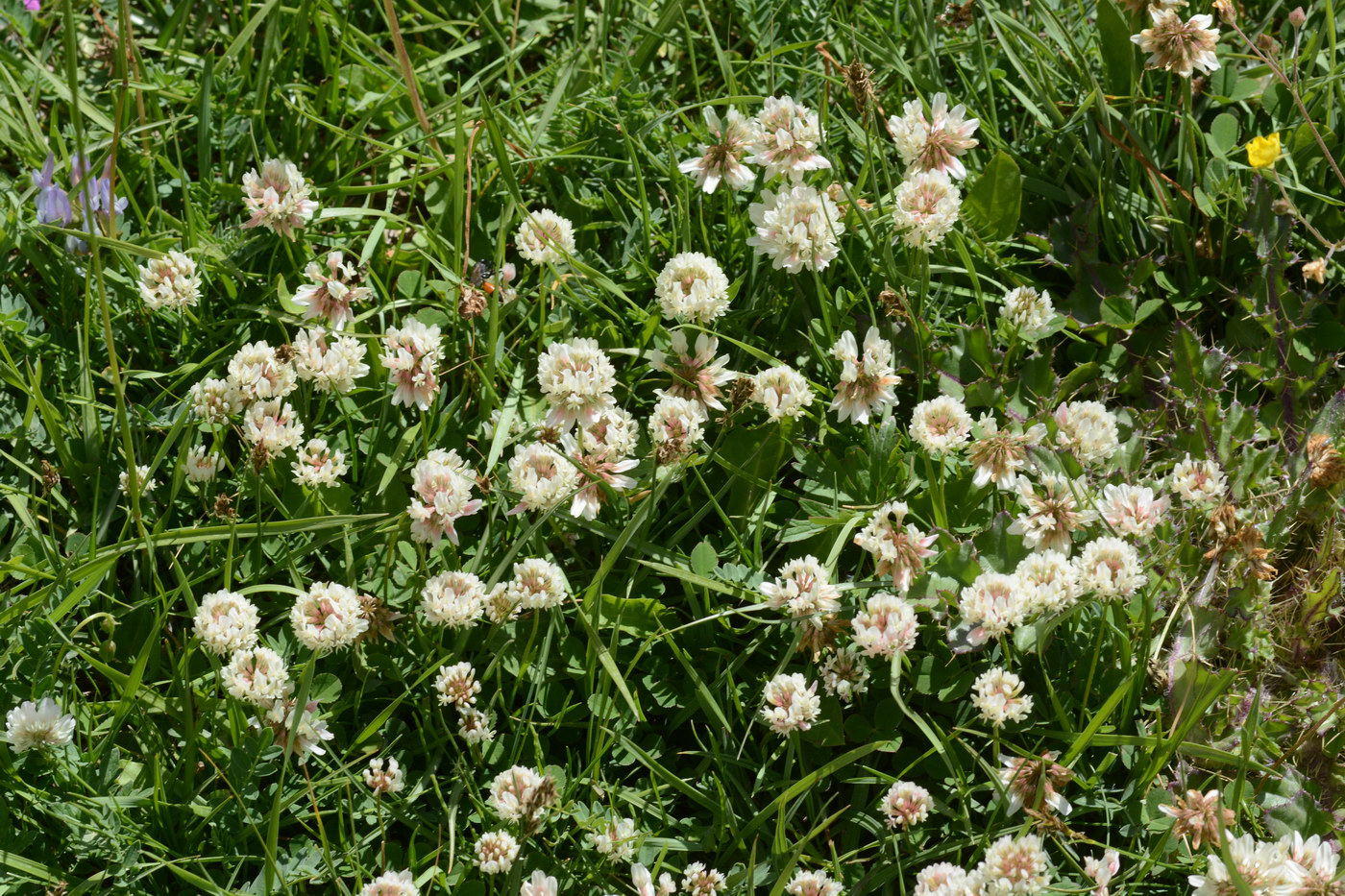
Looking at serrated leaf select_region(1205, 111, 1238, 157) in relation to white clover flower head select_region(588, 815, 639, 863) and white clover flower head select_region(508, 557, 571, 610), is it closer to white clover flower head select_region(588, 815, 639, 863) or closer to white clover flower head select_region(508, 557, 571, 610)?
white clover flower head select_region(508, 557, 571, 610)

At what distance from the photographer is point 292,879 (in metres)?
2.10

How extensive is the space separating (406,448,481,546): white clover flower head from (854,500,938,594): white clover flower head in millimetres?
671

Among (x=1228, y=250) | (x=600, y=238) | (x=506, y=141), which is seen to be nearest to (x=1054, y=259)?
(x=1228, y=250)

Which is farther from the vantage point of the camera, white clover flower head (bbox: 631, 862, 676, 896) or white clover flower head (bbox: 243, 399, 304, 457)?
white clover flower head (bbox: 243, 399, 304, 457)

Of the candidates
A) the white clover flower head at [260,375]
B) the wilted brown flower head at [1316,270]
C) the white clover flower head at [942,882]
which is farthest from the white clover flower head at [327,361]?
the wilted brown flower head at [1316,270]

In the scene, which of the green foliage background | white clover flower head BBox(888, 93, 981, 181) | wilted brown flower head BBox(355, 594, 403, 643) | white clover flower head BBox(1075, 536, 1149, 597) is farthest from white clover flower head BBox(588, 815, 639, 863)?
white clover flower head BBox(888, 93, 981, 181)

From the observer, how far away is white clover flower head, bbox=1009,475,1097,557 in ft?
6.98

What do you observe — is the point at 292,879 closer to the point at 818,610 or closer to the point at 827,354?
the point at 818,610

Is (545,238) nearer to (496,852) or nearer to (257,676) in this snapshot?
(257,676)

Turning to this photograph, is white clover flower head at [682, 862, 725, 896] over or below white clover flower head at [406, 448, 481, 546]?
below

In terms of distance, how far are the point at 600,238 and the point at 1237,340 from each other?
4.62ft

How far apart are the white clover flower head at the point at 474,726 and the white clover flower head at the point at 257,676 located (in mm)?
298

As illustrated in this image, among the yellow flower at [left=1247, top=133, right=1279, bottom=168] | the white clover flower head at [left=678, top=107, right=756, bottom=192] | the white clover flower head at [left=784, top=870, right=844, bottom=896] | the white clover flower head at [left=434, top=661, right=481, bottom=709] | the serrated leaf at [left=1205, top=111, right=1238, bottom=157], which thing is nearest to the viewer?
the white clover flower head at [left=784, top=870, right=844, bottom=896]

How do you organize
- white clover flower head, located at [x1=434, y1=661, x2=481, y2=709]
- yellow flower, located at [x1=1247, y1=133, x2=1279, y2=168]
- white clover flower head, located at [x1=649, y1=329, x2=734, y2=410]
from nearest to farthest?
white clover flower head, located at [x1=434, y1=661, x2=481, y2=709] → white clover flower head, located at [x1=649, y1=329, x2=734, y2=410] → yellow flower, located at [x1=1247, y1=133, x2=1279, y2=168]
